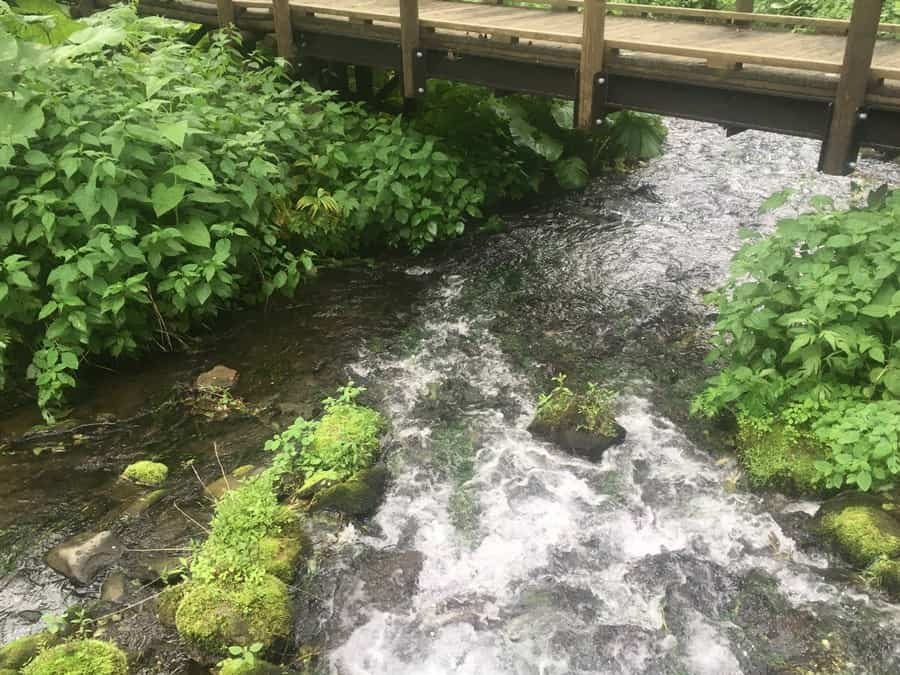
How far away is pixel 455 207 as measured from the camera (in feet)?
34.8

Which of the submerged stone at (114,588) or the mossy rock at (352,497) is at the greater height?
the mossy rock at (352,497)

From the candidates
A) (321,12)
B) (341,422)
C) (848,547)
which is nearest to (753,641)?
(848,547)

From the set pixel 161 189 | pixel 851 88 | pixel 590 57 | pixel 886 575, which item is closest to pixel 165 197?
pixel 161 189

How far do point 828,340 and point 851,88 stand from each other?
7.72ft

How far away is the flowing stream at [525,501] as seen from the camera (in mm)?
4965

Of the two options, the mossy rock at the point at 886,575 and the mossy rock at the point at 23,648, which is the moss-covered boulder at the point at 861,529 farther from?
the mossy rock at the point at 23,648

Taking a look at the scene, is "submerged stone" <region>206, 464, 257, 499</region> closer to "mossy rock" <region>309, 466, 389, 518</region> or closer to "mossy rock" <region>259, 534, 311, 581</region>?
"mossy rock" <region>309, 466, 389, 518</region>

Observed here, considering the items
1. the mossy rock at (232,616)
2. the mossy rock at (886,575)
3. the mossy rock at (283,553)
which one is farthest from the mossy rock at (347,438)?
the mossy rock at (886,575)

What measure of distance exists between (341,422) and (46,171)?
366 cm

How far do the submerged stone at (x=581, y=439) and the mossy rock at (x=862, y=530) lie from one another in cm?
176

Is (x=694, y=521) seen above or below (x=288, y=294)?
below

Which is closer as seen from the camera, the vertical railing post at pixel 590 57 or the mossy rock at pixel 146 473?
the mossy rock at pixel 146 473

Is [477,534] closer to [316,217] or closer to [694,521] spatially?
[694,521]

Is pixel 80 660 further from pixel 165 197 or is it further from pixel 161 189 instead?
pixel 161 189
